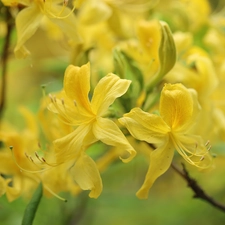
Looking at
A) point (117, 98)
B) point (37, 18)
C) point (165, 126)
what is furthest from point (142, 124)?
point (37, 18)

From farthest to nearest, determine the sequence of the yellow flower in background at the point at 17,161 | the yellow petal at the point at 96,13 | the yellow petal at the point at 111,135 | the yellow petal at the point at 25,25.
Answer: the yellow petal at the point at 96,13 → the yellow flower in background at the point at 17,161 → the yellow petal at the point at 25,25 → the yellow petal at the point at 111,135

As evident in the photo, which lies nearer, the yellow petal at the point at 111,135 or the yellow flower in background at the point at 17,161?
the yellow petal at the point at 111,135

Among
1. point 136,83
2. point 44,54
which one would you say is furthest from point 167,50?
point 44,54

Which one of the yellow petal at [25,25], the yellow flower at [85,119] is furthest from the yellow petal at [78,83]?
the yellow petal at [25,25]

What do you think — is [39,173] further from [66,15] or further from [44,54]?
[44,54]

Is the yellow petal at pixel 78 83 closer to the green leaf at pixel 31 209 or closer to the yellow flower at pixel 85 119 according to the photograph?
the yellow flower at pixel 85 119

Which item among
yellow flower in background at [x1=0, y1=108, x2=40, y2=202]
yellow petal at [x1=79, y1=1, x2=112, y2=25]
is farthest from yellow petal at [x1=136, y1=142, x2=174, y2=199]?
yellow petal at [x1=79, y1=1, x2=112, y2=25]
